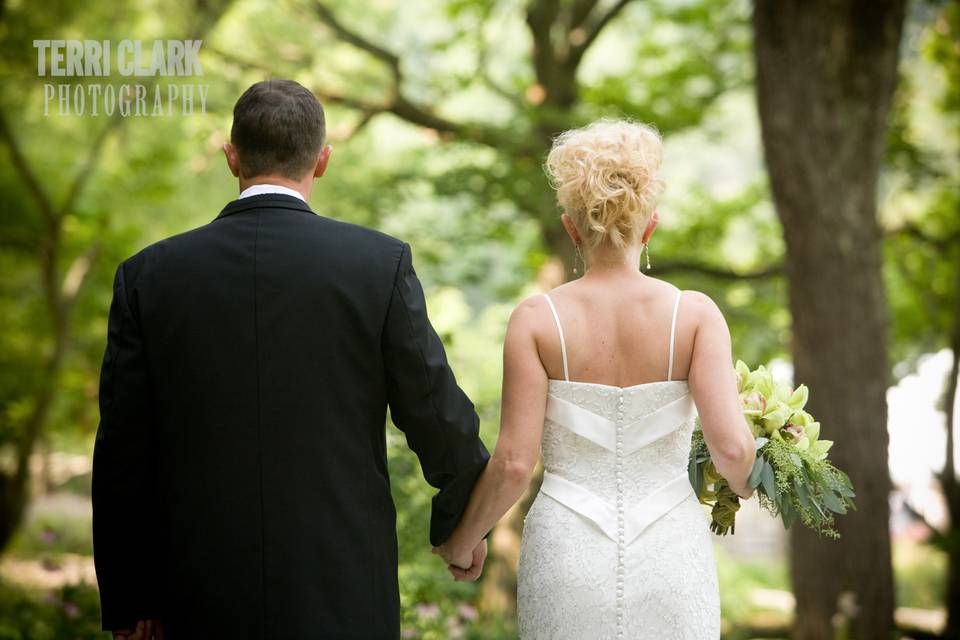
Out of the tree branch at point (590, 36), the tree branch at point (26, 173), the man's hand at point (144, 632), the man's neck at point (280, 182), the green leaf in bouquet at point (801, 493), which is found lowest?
the man's hand at point (144, 632)

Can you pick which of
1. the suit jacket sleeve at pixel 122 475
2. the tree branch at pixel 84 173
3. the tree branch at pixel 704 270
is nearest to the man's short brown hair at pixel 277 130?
the suit jacket sleeve at pixel 122 475

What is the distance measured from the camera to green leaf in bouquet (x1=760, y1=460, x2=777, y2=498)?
122 inches

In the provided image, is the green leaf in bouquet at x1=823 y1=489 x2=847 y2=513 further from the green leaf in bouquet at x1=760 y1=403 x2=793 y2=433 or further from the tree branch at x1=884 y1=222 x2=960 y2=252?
the tree branch at x1=884 y1=222 x2=960 y2=252

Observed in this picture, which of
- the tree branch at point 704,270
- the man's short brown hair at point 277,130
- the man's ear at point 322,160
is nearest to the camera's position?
the man's short brown hair at point 277,130

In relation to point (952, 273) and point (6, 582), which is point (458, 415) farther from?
point (952, 273)

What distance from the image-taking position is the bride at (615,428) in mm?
2990

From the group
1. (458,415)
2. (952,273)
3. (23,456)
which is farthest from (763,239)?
(458,415)

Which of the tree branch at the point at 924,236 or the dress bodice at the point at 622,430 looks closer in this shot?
the dress bodice at the point at 622,430

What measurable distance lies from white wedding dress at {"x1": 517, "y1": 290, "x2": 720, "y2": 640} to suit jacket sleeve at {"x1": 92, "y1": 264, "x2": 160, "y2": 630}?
3.67 ft

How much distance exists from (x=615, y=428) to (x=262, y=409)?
101cm

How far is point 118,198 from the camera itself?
34.4ft

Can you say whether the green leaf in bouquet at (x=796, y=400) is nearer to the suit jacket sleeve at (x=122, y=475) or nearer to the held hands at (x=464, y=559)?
the held hands at (x=464, y=559)

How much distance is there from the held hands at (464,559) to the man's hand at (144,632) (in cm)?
85

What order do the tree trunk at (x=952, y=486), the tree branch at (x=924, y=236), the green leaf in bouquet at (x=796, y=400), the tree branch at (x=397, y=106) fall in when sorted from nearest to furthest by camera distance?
the green leaf in bouquet at (x=796, y=400)
the tree trunk at (x=952, y=486)
the tree branch at (x=924, y=236)
the tree branch at (x=397, y=106)
